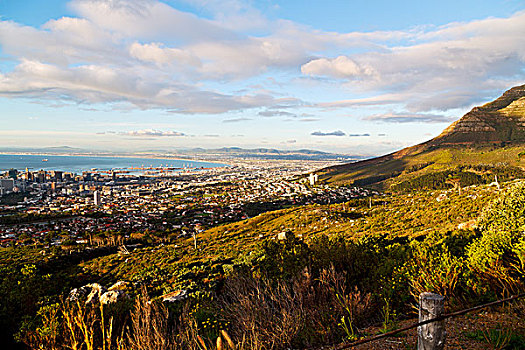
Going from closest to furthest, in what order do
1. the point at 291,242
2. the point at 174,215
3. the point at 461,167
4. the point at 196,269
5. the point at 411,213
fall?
1. the point at 291,242
2. the point at 196,269
3. the point at 411,213
4. the point at 174,215
5. the point at 461,167

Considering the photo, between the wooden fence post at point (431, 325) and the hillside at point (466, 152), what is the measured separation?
100144 mm

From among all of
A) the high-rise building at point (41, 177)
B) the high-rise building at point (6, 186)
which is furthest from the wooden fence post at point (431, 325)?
the high-rise building at point (41, 177)

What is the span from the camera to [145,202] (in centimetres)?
8994

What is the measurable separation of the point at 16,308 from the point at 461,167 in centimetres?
11819

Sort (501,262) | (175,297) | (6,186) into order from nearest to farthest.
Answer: (501,262), (175,297), (6,186)

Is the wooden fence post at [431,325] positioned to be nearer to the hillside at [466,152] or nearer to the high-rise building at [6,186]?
the hillside at [466,152]

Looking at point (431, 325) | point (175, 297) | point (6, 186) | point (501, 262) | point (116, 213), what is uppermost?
point (431, 325)

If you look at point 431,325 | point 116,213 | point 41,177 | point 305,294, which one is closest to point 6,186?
point 41,177

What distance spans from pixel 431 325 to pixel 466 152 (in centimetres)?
14201

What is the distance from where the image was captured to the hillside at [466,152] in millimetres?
100000

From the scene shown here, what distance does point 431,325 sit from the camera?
3213 millimetres

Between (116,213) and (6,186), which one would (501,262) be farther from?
→ (6,186)

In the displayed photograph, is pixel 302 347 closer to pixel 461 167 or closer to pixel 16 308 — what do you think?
pixel 16 308

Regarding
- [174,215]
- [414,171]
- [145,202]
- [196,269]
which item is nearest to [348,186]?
[414,171]
